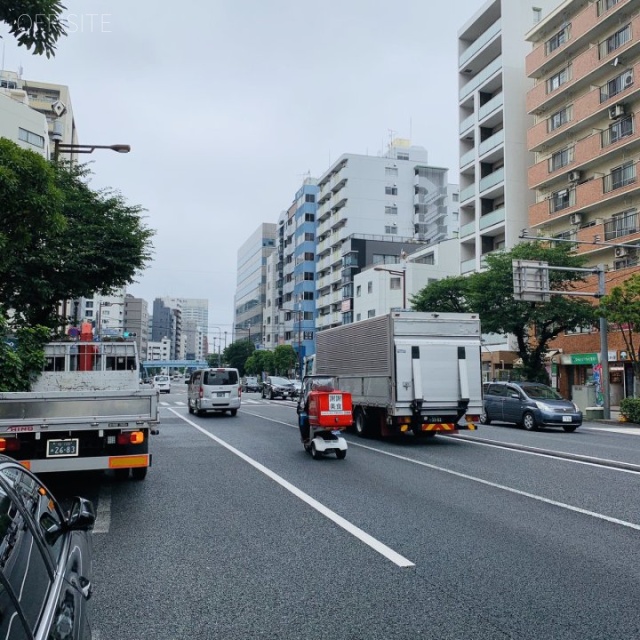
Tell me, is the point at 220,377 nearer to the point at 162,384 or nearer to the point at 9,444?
the point at 9,444

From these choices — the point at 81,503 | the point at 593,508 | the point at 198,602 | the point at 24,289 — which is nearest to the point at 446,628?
the point at 198,602

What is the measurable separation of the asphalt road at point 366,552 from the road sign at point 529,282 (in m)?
13.8

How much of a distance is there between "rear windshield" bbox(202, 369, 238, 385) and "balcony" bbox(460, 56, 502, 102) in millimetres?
32979

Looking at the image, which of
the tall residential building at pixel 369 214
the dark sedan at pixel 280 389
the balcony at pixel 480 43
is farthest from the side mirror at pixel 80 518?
the tall residential building at pixel 369 214

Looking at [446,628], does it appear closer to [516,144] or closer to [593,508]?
[593,508]

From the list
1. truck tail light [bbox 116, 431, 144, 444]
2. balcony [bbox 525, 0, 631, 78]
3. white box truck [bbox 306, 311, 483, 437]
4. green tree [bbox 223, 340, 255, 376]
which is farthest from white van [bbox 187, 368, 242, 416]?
green tree [bbox 223, 340, 255, 376]

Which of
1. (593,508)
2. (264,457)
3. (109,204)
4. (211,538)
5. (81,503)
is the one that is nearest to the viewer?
(81,503)

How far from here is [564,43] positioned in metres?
39.4

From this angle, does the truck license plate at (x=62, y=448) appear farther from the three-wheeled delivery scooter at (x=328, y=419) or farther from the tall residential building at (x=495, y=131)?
the tall residential building at (x=495, y=131)

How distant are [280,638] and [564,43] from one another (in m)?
44.0

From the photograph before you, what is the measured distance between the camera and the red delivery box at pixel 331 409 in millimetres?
A: 11836

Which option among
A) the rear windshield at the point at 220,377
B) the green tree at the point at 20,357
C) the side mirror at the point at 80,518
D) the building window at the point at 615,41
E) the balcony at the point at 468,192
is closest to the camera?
the side mirror at the point at 80,518

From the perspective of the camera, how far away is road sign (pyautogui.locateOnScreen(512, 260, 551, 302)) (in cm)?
2392

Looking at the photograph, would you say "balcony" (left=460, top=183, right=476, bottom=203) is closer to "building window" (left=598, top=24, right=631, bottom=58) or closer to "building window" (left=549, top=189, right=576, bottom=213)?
"building window" (left=549, top=189, right=576, bottom=213)
